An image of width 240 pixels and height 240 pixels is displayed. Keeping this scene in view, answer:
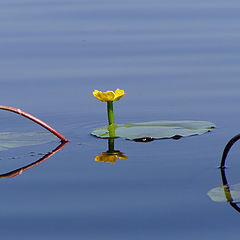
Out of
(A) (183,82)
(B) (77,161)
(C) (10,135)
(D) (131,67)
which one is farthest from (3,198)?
(D) (131,67)

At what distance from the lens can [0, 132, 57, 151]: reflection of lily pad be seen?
3984 millimetres

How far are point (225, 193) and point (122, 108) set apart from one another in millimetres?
1783

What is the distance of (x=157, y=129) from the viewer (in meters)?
4.13

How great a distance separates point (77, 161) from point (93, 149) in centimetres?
21

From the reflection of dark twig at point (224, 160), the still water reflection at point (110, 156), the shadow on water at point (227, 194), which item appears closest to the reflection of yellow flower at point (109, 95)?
the still water reflection at point (110, 156)

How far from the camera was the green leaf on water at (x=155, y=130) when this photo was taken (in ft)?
13.3

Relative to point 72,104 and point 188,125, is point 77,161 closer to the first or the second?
point 188,125

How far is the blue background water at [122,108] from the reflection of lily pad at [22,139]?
5 centimetres

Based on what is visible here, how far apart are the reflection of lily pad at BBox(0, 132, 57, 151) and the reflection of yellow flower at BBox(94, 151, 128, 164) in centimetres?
40

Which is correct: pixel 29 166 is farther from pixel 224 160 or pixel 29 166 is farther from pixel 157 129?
pixel 224 160

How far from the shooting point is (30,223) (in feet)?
9.62

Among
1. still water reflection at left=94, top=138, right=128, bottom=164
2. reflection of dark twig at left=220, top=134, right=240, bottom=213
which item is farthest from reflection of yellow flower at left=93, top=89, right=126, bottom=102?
reflection of dark twig at left=220, top=134, right=240, bottom=213

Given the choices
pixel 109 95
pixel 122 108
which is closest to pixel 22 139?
pixel 109 95

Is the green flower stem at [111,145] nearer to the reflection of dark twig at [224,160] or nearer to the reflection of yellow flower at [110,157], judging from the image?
the reflection of yellow flower at [110,157]
